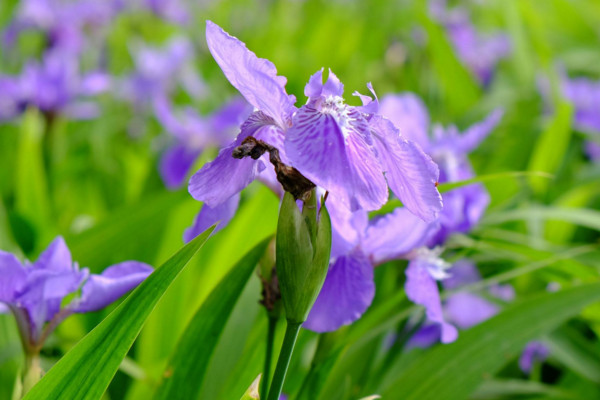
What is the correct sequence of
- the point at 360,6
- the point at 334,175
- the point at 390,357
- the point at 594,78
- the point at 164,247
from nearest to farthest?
the point at 334,175 < the point at 390,357 < the point at 164,247 < the point at 594,78 < the point at 360,6

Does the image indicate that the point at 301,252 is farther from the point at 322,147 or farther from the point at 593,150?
the point at 593,150

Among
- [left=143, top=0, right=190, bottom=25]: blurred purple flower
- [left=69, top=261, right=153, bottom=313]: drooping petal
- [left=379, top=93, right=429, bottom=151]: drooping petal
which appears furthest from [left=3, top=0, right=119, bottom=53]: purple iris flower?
[left=69, top=261, right=153, bottom=313]: drooping petal

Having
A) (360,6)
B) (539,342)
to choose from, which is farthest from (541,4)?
(539,342)

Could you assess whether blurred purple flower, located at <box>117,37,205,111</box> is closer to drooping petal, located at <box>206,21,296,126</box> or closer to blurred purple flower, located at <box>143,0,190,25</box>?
blurred purple flower, located at <box>143,0,190,25</box>

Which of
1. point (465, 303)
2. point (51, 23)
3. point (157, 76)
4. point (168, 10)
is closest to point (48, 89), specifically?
point (157, 76)

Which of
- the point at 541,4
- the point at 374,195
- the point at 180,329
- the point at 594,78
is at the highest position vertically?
the point at 374,195

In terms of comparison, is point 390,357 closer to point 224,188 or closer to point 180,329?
point 180,329
